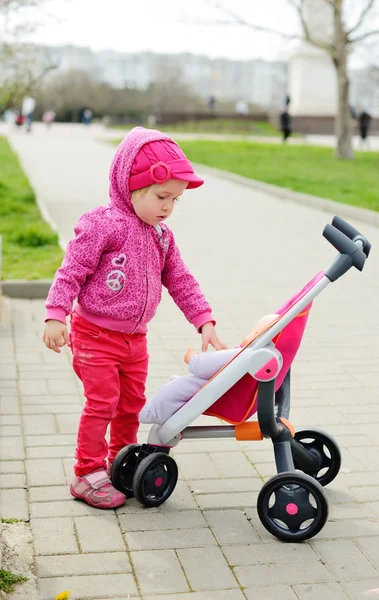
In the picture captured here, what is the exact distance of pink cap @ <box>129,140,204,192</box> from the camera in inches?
129

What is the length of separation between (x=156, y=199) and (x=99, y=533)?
122 centimetres

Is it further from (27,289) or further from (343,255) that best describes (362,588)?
(27,289)

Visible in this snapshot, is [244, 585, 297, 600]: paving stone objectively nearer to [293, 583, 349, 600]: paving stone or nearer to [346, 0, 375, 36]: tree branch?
[293, 583, 349, 600]: paving stone

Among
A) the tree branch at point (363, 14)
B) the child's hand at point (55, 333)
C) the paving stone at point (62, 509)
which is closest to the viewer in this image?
the child's hand at point (55, 333)

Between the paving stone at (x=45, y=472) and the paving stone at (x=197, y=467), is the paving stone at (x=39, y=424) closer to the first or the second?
the paving stone at (x=45, y=472)

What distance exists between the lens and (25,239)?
33.2 ft

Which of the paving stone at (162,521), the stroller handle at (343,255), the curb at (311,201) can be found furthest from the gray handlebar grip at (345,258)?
the curb at (311,201)

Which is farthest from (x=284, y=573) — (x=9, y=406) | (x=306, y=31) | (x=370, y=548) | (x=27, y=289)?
(x=306, y=31)

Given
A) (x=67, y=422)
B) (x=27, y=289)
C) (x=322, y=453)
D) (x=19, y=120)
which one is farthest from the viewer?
(x=19, y=120)

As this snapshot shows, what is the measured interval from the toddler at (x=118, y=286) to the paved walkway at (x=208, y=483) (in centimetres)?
26

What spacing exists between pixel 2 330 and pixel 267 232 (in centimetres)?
577

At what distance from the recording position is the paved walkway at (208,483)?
118 inches

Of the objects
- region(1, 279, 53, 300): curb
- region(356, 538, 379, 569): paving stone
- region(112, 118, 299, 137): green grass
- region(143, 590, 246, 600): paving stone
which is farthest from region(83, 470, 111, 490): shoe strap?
region(112, 118, 299, 137): green grass

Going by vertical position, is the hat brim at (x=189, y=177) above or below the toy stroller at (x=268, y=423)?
above
